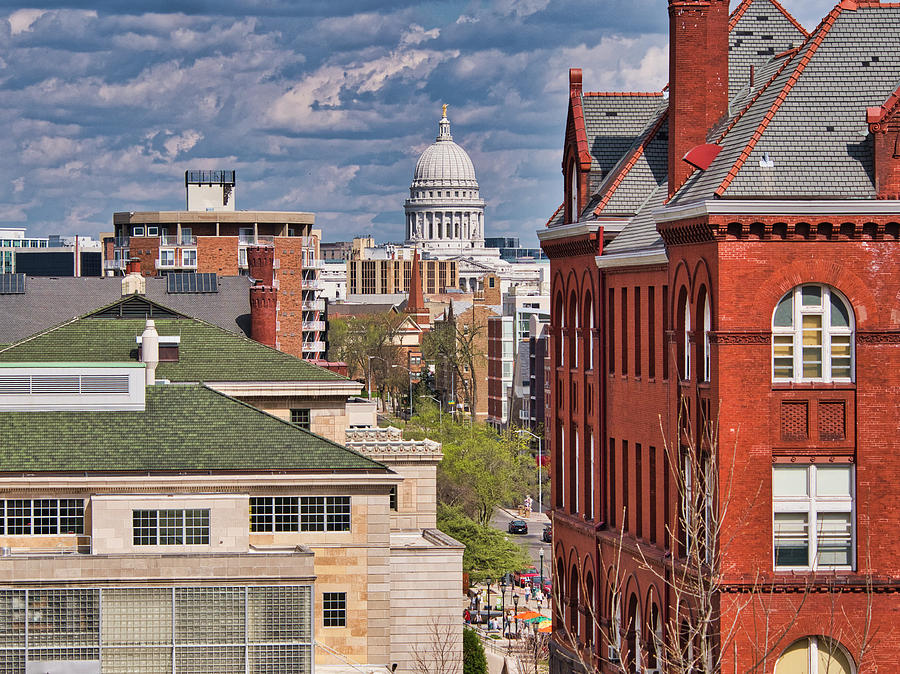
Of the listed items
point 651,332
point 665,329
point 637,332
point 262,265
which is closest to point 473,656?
point 637,332

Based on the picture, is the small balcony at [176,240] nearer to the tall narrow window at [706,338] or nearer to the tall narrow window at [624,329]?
the tall narrow window at [624,329]

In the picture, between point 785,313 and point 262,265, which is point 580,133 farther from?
point 262,265

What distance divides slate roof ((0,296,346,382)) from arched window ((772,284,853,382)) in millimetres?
27304

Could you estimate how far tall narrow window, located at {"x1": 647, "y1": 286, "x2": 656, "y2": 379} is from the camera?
163ft


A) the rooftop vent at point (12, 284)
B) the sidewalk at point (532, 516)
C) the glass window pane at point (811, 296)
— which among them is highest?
the rooftop vent at point (12, 284)

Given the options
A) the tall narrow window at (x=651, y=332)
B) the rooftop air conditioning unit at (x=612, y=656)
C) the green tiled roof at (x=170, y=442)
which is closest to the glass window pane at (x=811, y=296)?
the tall narrow window at (x=651, y=332)

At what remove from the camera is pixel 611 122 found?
199 feet

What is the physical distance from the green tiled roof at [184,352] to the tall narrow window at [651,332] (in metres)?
18.7

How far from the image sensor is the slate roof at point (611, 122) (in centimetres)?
5919

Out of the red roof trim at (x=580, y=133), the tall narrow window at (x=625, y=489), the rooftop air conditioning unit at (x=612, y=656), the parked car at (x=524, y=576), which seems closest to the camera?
the rooftop air conditioning unit at (x=612, y=656)

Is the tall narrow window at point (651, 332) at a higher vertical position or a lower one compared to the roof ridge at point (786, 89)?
lower

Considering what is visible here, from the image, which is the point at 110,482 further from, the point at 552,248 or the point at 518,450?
the point at 518,450

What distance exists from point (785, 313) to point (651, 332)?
28.2ft

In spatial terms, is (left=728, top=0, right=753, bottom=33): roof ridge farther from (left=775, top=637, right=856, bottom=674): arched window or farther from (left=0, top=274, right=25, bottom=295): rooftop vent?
(left=0, top=274, right=25, bottom=295): rooftop vent
